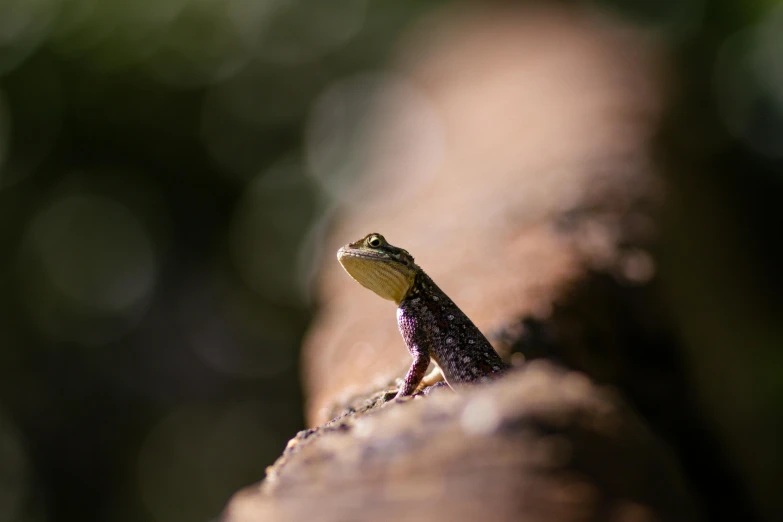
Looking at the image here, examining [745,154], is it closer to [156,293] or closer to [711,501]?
[711,501]

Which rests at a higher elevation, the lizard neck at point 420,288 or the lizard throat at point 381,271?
the lizard throat at point 381,271

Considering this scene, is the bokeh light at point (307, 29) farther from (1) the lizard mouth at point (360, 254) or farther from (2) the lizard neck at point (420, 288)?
(2) the lizard neck at point (420, 288)

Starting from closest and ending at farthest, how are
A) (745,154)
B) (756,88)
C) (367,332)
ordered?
1. (367,332)
2. (745,154)
3. (756,88)

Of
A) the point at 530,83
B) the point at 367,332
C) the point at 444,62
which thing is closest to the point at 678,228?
the point at 367,332

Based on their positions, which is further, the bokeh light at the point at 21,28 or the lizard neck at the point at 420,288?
the bokeh light at the point at 21,28

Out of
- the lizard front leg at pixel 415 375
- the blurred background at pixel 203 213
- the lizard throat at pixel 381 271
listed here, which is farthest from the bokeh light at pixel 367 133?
the lizard front leg at pixel 415 375

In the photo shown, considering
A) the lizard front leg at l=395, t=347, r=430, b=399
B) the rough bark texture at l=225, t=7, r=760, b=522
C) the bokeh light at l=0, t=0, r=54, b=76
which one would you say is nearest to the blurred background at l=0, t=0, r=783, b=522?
the bokeh light at l=0, t=0, r=54, b=76
